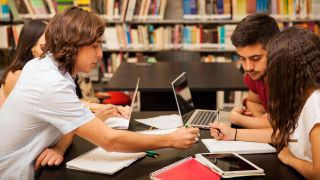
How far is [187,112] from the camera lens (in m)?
2.15

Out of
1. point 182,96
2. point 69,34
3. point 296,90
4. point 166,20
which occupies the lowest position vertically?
point 182,96

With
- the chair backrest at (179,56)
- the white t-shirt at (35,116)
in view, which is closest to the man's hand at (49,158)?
the white t-shirt at (35,116)

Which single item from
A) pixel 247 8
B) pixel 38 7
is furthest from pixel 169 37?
pixel 38 7

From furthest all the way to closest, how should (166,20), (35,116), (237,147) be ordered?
(166,20) → (237,147) → (35,116)

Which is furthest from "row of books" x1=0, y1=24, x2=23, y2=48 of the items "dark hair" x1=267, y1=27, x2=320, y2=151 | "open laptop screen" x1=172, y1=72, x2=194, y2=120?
"dark hair" x1=267, y1=27, x2=320, y2=151

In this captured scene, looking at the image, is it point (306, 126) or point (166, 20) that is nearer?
point (306, 126)

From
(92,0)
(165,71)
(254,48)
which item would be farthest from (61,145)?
(92,0)

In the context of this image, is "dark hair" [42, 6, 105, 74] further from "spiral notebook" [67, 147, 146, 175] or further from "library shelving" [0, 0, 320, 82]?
"library shelving" [0, 0, 320, 82]

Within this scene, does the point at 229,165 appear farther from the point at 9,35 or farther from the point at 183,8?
the point at 9,35

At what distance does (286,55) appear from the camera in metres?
1.46

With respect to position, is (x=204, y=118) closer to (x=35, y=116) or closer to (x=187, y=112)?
(x=187, y=112)

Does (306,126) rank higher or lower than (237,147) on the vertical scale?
higher

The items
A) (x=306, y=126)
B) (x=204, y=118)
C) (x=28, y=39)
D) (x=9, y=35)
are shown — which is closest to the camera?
(x=306, y=126)

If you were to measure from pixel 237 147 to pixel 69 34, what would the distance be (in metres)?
0.80
